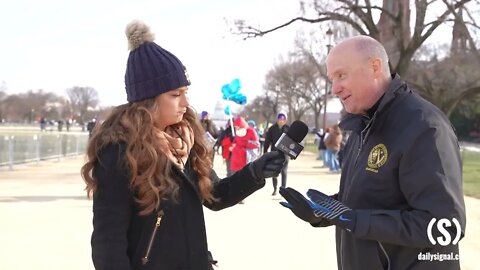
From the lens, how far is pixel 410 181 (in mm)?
2361

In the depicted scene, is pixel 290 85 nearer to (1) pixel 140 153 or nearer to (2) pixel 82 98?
(1) pixel 140 153

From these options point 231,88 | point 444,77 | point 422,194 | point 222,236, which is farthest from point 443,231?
point 444,77

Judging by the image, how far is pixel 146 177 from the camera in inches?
98.7

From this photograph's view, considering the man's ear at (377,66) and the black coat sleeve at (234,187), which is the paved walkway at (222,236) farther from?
the man's ear at (377,66)

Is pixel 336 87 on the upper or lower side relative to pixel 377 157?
upper

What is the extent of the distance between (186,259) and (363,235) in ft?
2.53

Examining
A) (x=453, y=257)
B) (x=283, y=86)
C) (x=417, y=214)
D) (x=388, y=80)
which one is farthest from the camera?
(x=283, y=86)

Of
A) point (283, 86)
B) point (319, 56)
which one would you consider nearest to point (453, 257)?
point (319, 56)

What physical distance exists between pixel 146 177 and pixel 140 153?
0.11 meters

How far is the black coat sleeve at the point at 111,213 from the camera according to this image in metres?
2.40

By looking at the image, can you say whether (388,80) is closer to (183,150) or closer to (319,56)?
(183,150)

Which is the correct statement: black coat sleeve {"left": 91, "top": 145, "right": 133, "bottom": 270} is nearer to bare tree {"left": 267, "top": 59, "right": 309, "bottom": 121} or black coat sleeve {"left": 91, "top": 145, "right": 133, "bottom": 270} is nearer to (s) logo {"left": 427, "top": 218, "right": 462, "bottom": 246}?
Answer: (s) logo {"left": 427, "top": 218, "right": 462, "bottom": 246}

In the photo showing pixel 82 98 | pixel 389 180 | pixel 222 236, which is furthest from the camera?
pixel 82 98

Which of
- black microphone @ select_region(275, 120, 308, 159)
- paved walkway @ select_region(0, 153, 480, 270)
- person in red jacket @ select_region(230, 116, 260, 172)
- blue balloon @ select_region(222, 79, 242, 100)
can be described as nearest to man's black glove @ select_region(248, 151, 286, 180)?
black microphone @ select_region(275, 120, 308, 159)
